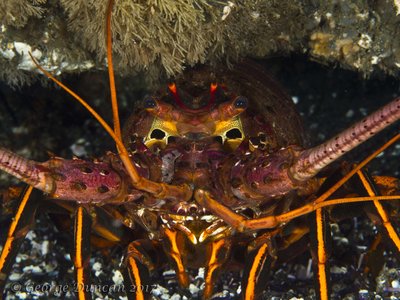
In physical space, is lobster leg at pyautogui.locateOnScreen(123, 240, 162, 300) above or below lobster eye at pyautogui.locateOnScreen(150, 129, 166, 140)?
below

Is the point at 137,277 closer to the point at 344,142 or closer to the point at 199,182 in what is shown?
the point at 199,182

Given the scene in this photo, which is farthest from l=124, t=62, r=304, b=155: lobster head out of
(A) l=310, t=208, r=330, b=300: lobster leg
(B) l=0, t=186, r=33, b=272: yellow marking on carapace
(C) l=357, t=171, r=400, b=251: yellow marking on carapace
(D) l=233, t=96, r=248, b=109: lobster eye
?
(B) l=0, t=186, r=33, b=272: yellow marking on carapace

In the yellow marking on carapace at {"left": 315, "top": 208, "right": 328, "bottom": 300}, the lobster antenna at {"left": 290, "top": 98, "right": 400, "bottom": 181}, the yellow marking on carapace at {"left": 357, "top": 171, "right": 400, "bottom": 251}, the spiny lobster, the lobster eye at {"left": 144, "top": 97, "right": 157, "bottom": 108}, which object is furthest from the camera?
the lobster eye at {"left": 144, "top": 97, "right": 157, "bottom": 108}

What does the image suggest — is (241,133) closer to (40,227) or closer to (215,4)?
(215,4)

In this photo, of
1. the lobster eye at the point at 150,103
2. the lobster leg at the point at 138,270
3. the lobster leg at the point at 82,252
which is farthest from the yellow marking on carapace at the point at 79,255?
the lobster eye at the point at 150,103

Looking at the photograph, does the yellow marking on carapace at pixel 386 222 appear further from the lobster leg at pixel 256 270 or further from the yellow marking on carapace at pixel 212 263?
the yellow marking on carapace at pixel 212 263

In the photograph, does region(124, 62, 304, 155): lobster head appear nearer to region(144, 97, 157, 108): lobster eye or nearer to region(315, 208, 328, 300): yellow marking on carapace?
region(144, 97, 157, 108): lobster eye

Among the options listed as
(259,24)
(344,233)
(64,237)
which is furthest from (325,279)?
(64,237)
